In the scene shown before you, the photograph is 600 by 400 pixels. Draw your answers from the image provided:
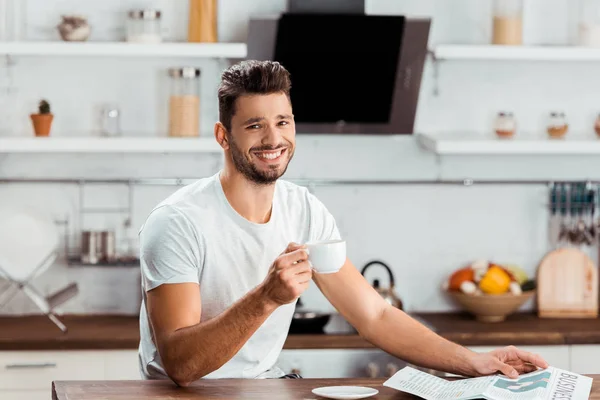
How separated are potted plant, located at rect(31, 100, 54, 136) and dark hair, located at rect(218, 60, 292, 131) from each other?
1596mm

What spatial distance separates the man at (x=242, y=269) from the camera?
2234 millimetres

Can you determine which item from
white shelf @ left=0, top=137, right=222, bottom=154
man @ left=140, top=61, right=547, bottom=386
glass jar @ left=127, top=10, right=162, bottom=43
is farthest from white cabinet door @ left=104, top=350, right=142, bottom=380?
glass jar @ left=127, top=10, right=162, bottom=43

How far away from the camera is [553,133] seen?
4059 millimetres

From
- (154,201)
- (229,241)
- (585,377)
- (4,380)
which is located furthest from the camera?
(154,201)

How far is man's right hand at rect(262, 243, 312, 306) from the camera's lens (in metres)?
2.09

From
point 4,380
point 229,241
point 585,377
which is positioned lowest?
point 4,380

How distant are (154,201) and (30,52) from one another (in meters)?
0.78

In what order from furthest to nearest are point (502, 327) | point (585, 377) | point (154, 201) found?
point (154, 201) → point (502, 327) → point (585, 377)

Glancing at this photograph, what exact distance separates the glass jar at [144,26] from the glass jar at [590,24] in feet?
5.62

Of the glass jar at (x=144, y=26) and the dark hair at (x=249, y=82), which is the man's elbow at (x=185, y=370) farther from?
the glass jar at (x=144, y=26)

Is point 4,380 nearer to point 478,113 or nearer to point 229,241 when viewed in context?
point 229,241

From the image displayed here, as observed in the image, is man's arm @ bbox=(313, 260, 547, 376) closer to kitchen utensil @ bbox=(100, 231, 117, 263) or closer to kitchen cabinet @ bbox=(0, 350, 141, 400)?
kitchen cabinet @ bbox=(0, 350, 141, 400)

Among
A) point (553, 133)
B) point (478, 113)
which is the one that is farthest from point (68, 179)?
point (553, 133)

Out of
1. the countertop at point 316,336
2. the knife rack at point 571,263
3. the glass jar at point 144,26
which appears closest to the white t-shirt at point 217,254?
the countertop at point 316,336
